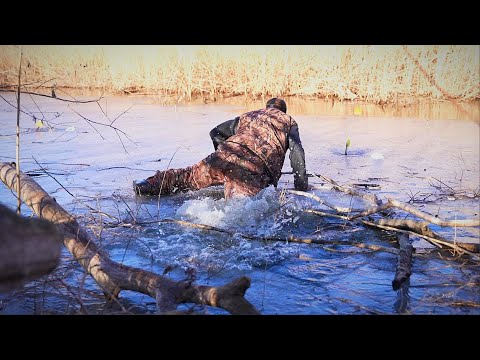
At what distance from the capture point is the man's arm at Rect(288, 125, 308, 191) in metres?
5.66

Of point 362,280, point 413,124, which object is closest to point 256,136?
point 362,280

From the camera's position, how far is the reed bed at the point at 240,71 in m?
7.64

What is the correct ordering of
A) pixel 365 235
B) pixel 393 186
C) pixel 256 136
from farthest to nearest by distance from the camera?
pixel 393 186
pixel 256 136
pixel 365 235

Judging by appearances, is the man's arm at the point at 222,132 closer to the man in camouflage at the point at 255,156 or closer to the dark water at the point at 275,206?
the man in camouflage at the point at 255,156

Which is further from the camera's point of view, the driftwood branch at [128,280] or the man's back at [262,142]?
the man's back at [262,142]

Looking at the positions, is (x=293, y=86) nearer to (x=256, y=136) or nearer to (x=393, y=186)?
(x=393, y=186)

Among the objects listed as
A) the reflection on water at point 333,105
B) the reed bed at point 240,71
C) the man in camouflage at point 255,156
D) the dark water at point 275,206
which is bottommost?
the dark water at point 275,206

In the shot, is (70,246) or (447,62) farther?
(447,62)

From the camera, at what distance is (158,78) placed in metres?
8.98

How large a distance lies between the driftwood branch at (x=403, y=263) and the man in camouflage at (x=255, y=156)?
1.66 metres

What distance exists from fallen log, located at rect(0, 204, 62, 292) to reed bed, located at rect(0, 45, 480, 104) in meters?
5.11

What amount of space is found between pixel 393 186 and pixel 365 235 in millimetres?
2044

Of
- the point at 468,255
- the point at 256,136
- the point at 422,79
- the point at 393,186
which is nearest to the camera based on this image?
the point at 468,255

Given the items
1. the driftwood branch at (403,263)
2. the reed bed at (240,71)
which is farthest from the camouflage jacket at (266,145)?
the reed bed at (240,71)
